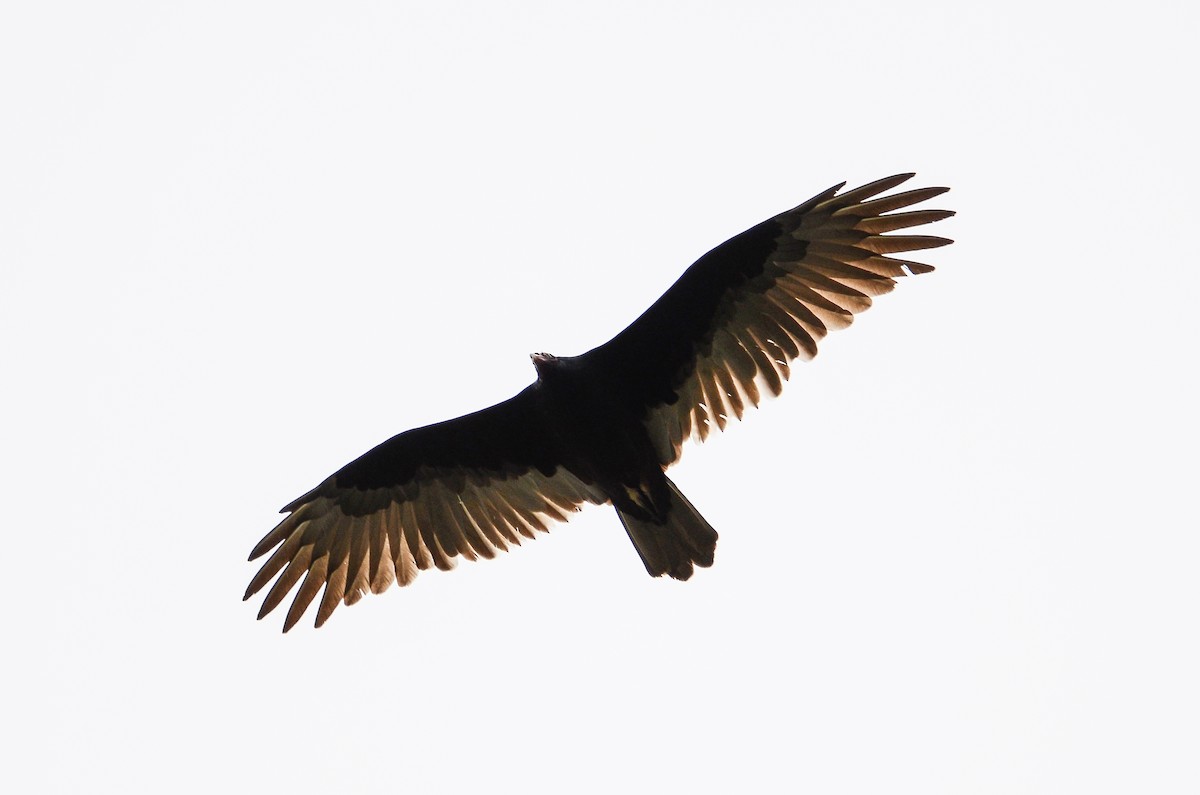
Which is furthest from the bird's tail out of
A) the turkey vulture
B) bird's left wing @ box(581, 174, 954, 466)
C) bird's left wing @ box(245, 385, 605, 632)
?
bird's left wing @ box(245, 385, 605, 632)

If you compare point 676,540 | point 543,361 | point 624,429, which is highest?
point 543,361

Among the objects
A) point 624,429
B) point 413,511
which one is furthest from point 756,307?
point 413,511

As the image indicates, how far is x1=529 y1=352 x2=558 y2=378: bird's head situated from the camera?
338 inches

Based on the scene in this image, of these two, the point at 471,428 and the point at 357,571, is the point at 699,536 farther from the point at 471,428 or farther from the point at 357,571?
the point at 357,571

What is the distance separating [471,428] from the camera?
9.38 meters

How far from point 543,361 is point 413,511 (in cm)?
161

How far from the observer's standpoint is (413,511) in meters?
9.61

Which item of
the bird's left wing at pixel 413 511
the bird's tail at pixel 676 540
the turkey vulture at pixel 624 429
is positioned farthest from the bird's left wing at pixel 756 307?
the bird's left wing at pixel 413 511

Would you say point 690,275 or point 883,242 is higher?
point 690,275

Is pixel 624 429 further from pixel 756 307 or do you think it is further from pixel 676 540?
pixel 756 307

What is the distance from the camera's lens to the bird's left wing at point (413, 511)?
941cm

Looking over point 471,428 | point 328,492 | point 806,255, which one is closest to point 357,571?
point 328,492

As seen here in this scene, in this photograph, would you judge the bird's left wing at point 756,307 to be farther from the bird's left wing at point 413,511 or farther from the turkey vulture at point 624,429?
the bird's left wing at point 413,511

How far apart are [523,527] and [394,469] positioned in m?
0.89
